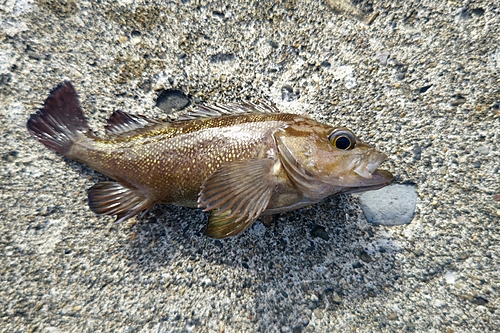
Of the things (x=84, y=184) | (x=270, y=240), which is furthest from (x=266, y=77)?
(x=84, y=184)

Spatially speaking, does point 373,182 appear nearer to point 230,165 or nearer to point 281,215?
point 281,215

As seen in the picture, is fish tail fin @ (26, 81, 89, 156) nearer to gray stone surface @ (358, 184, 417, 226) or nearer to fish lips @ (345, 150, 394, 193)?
fish lips @ (345, 150, 394, 193)

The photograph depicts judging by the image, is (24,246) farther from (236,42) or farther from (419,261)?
(419,261)

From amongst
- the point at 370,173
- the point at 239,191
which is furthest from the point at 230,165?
the point at 370,173

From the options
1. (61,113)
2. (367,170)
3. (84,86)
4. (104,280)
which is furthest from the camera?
(84,86)

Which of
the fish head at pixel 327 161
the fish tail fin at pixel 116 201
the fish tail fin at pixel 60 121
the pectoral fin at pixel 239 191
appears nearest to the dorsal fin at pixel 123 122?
the fish tail fin at pixel 60 121

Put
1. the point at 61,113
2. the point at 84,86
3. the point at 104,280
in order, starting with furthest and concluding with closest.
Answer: the point at 84,86
the point at 61,113
the point at 104,280
